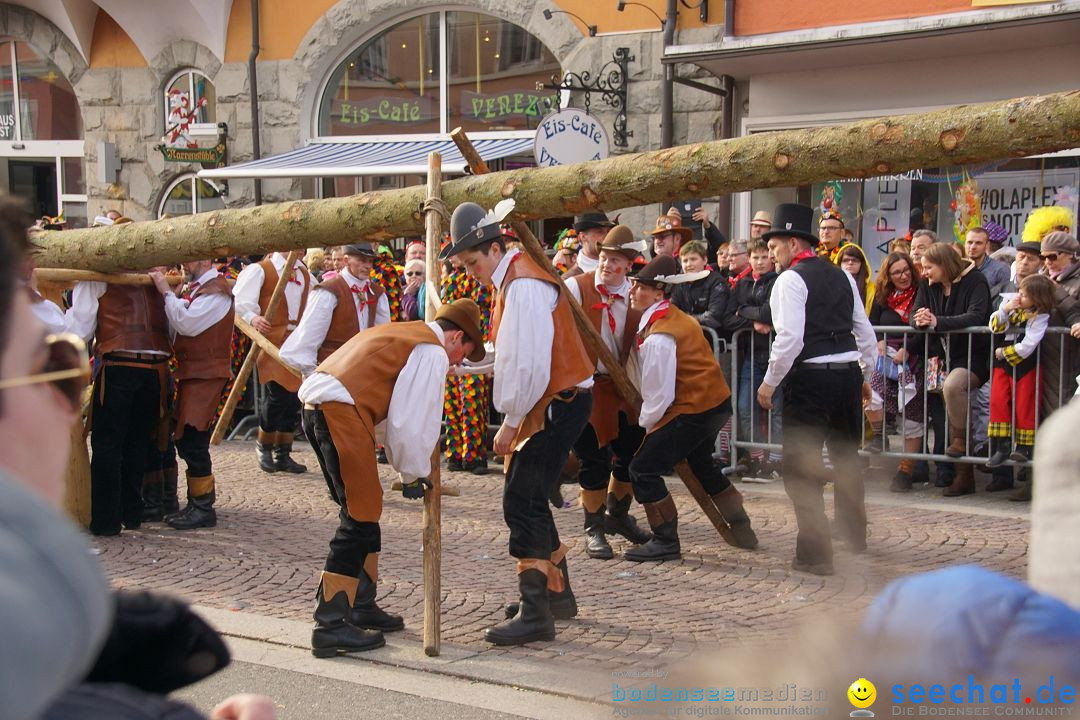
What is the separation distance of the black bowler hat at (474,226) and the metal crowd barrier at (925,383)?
3.47 meters

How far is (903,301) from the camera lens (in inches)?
358

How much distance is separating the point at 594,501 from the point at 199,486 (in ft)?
8.90

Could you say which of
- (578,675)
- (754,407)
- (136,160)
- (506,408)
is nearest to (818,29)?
(754,407)

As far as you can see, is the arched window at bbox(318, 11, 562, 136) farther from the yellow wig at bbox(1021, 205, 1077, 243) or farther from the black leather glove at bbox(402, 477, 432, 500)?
the black leather glove at bbox(402, 477, 432, 500)

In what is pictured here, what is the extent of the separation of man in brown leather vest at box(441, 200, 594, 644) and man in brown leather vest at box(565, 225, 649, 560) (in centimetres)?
143

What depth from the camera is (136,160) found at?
688 inches

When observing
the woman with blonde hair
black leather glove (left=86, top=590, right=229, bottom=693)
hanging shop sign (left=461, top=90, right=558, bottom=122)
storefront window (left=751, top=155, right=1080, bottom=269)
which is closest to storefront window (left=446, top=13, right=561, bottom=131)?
hanging shop sign (left=461, top=90, right=558, bottom=122)

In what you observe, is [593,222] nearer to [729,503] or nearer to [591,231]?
[591,231]

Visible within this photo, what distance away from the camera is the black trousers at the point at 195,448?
796cm

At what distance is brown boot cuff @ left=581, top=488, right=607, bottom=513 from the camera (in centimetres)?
717

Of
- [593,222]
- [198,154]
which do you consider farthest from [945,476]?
[198,154]

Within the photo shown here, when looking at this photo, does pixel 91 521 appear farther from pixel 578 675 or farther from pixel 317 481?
pixel 578 675

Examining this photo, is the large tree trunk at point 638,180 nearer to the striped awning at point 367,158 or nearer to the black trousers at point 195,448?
the black trousers at point 195,448

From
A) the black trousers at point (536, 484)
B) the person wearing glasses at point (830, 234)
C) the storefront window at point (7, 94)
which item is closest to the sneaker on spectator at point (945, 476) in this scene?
the person wearing glasses at point (830, 234)
